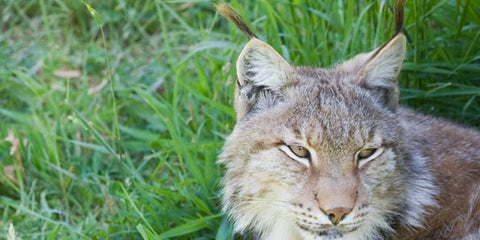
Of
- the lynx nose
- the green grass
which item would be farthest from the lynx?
the green grass

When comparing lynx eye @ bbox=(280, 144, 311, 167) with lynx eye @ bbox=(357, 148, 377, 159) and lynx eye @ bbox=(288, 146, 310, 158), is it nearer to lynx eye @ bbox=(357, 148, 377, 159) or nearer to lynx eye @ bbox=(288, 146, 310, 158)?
lynx eye @ bbox=(288, 146, 310, 158)

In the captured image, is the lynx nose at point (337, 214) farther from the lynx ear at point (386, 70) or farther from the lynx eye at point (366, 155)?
the lynx ear at point (386, 70)

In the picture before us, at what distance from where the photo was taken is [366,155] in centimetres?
481

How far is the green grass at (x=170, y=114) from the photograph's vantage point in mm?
5875

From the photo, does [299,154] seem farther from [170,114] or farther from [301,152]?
[170,114]

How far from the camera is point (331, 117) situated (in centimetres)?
480

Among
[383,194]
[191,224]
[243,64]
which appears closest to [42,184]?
[191,224]

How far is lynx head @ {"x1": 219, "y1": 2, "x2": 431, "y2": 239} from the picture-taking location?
15.4 ft

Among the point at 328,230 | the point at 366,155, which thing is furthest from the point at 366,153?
the point at 328,230

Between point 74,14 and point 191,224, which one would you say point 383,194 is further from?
point 74,14

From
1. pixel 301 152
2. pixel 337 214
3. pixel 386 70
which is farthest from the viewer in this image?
pixel 386 70

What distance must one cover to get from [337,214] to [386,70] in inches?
37.4

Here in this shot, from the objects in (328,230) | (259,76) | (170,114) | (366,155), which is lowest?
(170,114)

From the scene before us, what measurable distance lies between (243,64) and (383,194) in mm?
1059
